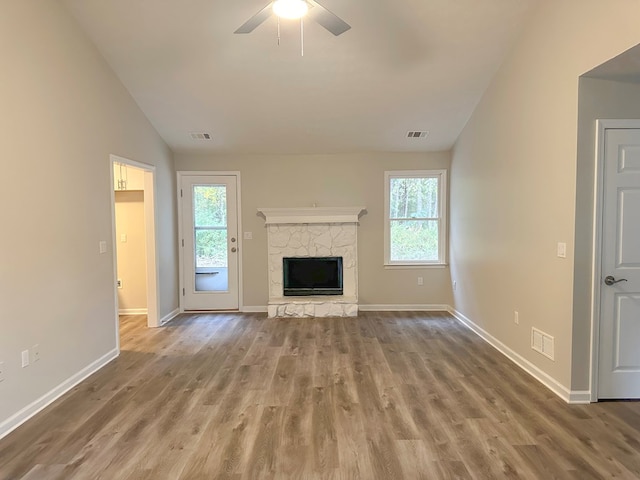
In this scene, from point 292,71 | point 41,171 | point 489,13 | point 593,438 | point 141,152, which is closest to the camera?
point 593,438

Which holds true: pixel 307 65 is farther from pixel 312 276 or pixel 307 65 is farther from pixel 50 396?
pixel 50 396

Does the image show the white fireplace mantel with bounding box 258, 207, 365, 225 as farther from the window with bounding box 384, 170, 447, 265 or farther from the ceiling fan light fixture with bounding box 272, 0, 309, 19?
the ceiling fan light fixture with bounding box 272, 0, 309, 19

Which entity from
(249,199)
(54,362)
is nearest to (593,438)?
(54,362)

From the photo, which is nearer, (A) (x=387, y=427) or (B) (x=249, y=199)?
(A) (x=387, y=427)

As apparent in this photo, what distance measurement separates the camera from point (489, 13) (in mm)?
3375

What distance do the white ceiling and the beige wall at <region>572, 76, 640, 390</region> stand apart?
3.65 ft

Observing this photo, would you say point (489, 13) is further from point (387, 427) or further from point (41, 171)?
point (41, 171)

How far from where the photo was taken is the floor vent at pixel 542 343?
3.13m

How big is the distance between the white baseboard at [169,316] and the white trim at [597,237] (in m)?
4.84

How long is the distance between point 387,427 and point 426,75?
3.53 m

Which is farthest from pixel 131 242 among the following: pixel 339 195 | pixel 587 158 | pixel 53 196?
pixel 587 158

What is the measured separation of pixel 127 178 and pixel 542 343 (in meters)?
5.44

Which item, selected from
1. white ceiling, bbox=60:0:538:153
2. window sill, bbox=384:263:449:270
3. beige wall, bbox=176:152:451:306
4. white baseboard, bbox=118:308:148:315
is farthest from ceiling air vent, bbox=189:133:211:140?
window sill, bbox=384:263:449:270

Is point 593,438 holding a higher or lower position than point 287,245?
lower
